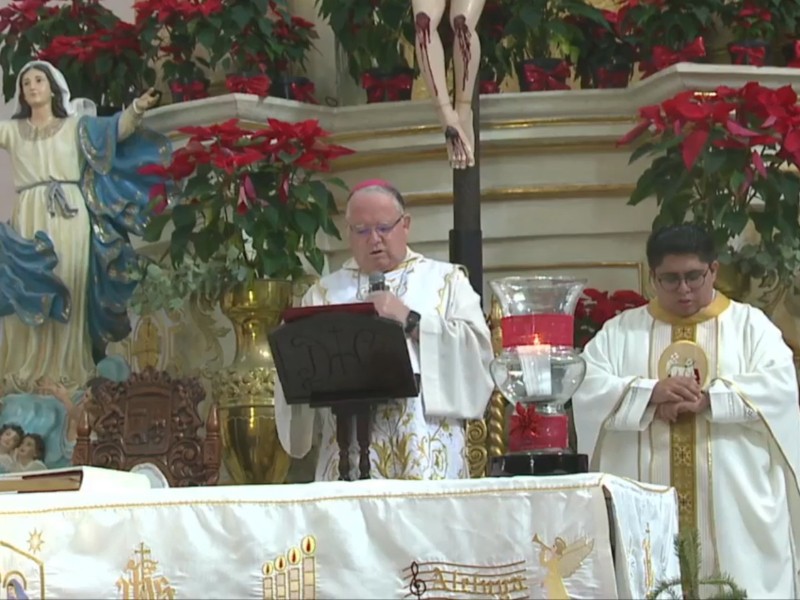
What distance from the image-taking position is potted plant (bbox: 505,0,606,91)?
587 centimetres

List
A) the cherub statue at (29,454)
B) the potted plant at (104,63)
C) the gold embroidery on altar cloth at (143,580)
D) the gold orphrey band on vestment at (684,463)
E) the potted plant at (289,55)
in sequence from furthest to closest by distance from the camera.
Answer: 1. the potted plant at (104,63)
2. the potted plant at (289,55)
3. the cherub statue at (29,454)
4. the gold orphrey band on vestment at (684,463)
5. the gold embroidery on altar cloth at (143,580)

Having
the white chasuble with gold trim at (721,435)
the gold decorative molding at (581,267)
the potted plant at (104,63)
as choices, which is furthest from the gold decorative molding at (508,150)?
the white chasuble with gold trim at (721,435)

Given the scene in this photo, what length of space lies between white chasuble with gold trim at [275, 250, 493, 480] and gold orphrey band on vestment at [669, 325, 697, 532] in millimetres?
620

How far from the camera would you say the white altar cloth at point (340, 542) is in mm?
3309

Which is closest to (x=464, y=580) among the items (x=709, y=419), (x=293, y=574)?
A: (x=293, y=574)

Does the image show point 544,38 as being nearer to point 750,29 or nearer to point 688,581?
point 750,29

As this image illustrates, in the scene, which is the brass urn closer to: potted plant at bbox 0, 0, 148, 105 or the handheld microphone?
the handheld microphone

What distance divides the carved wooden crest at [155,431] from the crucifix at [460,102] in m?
0.99

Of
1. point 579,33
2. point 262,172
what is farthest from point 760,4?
point 262,172

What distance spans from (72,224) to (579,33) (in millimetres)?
1994

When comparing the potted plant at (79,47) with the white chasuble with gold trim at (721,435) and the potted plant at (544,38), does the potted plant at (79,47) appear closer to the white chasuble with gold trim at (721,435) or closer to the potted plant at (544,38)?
the potted plant at (544,38)

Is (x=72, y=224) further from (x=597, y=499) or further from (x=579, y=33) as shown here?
(x=597, y=499)

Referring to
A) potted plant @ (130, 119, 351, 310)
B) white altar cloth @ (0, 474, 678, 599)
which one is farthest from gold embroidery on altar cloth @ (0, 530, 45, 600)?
potted plant @ (130, 119, 351, 310)

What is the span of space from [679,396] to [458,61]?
5.10 ft
